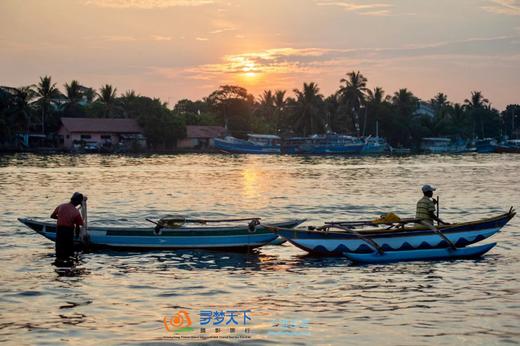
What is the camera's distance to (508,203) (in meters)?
38.8

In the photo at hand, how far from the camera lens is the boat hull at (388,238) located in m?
19.0

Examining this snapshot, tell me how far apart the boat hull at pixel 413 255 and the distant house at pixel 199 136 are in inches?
3857

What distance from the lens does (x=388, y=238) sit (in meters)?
19.0

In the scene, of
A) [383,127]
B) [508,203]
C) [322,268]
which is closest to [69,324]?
[322,268]

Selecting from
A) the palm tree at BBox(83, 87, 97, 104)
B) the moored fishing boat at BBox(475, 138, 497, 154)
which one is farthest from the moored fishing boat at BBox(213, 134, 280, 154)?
the moored fishing boat at BBox(475, 138, 497, 154)

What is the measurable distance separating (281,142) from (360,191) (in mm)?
79944

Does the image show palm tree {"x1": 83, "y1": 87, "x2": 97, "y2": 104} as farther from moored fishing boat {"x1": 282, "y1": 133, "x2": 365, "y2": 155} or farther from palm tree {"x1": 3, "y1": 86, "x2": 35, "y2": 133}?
moored fishing boat {"x1": 282, "y1": 133, "x2": 365, "y2": 155}

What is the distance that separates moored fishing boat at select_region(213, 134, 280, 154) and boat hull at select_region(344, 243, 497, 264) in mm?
98059

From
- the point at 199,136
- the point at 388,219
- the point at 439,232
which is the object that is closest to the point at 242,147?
the point at 199,136

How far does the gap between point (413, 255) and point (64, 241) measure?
998 cm

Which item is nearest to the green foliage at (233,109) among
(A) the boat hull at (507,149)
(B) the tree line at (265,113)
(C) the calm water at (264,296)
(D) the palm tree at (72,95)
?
(B) the tree line at (265,113)

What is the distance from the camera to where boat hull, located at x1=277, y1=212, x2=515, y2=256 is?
1898cm

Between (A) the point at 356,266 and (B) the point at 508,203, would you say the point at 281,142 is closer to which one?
(B) the point at 508,203

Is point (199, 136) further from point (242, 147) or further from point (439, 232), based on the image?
point (439, 232)
